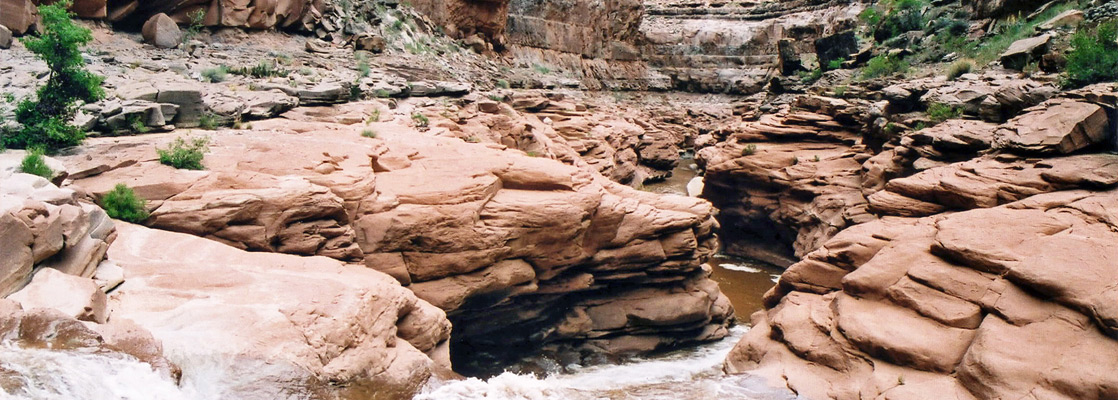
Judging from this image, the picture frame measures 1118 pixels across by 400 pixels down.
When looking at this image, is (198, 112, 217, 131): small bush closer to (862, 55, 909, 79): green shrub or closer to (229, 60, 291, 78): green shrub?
(229, 60, 291, 78): green shrub

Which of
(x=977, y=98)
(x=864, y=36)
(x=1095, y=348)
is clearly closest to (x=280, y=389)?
(x=1095, y=348)

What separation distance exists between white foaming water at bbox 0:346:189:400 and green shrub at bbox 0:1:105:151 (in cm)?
607

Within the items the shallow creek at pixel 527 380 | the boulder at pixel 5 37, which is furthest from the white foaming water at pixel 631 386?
the boulder at pixel 5 37

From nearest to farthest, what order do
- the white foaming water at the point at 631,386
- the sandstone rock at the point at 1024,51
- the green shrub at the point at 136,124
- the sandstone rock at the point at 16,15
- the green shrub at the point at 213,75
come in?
the white foaming water at the point at 631,386 → the green shrub at the point at 136,124 → the sandstone rock at the point at 16,15 → the green shrub at the point at 213,75 → the sandstone rock at the point at 1024,51

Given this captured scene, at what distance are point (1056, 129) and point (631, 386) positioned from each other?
936cm

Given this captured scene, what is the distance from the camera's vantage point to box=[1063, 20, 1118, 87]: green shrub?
15.1 m

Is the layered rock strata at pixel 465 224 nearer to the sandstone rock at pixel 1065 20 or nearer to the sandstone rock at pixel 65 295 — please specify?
the sandstone rock at pixel 65 295

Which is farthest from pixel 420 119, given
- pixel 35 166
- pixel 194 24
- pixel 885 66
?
pixel 885 66

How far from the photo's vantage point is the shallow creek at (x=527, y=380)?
5.53 meters

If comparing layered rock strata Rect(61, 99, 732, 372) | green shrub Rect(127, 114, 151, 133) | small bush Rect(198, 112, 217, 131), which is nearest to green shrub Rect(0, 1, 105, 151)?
layered rock strata Rect(61, 99, 732, 372)

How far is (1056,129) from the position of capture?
1311 cm

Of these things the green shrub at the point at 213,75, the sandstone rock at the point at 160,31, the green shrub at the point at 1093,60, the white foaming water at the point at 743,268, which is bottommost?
the white foaming water at the point at 743,268

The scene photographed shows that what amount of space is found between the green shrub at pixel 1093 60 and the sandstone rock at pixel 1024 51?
2.95m

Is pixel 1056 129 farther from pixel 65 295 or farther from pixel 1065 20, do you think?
pixel 65 295
